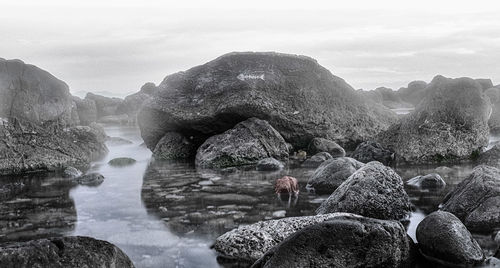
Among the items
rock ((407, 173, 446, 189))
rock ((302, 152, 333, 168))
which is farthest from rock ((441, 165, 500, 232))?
rock ((302, 152, 333, 168))

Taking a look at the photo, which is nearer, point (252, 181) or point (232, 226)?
point (232, 226)

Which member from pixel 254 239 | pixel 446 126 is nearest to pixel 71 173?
pixel 254 239

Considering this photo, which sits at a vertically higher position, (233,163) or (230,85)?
(230,85)

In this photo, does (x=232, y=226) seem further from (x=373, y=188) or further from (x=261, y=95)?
(x=261, y=95)

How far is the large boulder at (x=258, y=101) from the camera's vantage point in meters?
18.8

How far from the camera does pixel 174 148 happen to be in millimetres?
19547

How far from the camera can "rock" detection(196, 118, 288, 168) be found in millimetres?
16734

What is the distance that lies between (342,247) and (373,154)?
11.4 metres

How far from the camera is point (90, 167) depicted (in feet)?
57.1

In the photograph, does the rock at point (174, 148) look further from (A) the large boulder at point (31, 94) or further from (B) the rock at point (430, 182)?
(B) the rock at point (430, 182)

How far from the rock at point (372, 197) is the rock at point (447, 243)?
1574 mm

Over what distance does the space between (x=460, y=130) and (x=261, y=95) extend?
6.80 meters

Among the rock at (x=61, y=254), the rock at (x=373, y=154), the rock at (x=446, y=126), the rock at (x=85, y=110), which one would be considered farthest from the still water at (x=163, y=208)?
the rock at (x=85, y=110)

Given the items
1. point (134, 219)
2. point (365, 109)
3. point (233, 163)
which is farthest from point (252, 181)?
point (365, 109)
